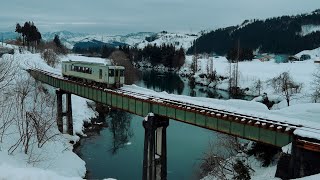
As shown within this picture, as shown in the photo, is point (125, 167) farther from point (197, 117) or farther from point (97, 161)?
point (197, 117)

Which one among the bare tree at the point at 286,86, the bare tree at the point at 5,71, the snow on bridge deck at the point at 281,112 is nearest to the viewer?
the snow on bridge deck at the point at 281,112

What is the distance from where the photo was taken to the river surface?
125 ft

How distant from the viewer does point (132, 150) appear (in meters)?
45.9

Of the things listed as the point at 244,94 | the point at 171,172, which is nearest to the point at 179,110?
the point at 171,172

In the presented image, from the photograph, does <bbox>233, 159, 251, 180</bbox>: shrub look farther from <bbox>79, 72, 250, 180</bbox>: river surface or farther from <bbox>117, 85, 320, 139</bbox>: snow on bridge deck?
<bbox>79, 72, 250, 180</bbox>: river surface

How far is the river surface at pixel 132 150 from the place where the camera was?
1501 inches

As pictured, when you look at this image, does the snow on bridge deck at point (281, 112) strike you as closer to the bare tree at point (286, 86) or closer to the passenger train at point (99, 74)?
the passenger train at point (99, 74)

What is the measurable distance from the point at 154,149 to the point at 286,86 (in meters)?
41.5

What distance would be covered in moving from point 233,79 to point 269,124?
78.5 meters

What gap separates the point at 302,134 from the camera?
21.9 m

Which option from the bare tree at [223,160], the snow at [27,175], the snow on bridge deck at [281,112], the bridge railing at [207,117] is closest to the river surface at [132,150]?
the bare tree at [223,160]

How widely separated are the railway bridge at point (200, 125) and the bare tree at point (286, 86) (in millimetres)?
33847

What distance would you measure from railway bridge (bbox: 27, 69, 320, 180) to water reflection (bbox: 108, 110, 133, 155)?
8824 mm

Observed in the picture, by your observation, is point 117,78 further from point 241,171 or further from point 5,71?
point 241,171
